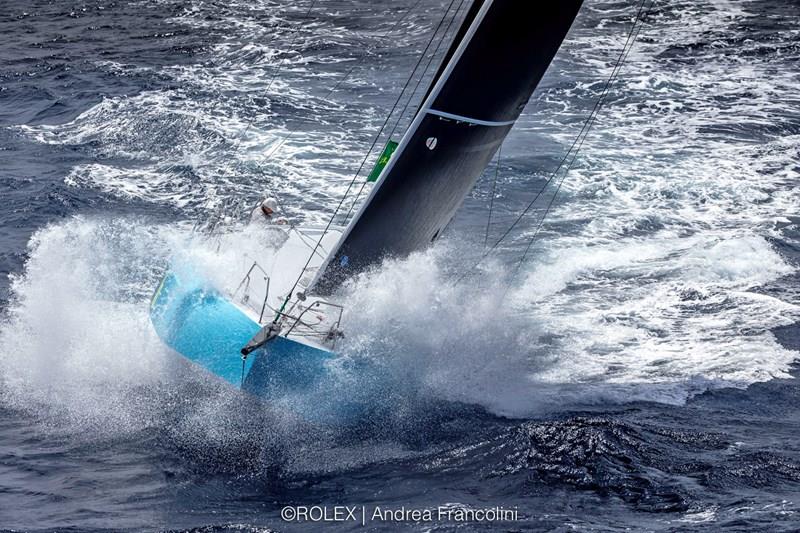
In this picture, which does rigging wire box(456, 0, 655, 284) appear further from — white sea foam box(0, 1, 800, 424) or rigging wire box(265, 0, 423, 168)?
rigging wire box(265, 0, 423, 168)

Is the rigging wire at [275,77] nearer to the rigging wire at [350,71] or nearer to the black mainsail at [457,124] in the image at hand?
the rigging wire at [350,71]

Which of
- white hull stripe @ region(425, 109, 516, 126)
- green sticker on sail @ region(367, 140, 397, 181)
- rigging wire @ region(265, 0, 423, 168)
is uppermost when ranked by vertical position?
white hull stripe @ region(425, 109, 516, 126)

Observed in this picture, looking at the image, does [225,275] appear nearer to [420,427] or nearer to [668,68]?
[420,427]

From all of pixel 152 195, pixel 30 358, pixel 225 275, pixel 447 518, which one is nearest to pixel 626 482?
pixel 447 518

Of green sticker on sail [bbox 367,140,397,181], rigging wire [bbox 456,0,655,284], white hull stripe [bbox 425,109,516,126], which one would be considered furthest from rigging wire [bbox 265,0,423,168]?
white hull stripe [bbox 425,109,516,126]

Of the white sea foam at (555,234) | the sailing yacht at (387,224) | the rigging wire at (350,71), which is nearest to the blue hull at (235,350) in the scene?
the sailing yacht at (387,224)

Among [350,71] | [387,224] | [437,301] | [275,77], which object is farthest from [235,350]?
[350,71]

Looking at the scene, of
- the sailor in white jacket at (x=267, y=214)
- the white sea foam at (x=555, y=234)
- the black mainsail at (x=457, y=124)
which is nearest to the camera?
the black mainsail at (x=457, y=124)
